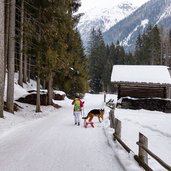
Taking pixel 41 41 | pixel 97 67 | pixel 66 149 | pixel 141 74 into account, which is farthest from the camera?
pixel 97 67

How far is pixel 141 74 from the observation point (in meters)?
35.7

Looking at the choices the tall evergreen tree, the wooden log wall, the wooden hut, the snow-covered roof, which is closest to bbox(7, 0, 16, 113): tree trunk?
the wooden hut

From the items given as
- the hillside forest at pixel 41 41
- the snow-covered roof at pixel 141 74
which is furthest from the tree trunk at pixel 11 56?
the snow-covered roof at pixel 141 74

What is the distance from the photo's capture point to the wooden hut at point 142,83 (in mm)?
33250

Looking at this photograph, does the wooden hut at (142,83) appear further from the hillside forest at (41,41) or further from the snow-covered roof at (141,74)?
the hillside forest at (41,41)

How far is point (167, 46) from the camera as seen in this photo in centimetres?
7906

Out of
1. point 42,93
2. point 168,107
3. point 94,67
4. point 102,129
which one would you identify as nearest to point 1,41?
point 102,129

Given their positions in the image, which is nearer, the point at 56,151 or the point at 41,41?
the point at 56,151

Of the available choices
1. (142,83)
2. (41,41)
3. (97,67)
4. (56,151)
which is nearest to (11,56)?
(41,41)

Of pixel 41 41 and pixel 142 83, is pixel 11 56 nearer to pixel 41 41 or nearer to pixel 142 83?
pixel 41 41

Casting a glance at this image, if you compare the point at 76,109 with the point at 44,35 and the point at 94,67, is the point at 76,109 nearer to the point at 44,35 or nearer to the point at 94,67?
the point at 44,35

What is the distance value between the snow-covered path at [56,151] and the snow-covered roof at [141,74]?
63.9 ft

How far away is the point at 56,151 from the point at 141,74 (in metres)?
26.5

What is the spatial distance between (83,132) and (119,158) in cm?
552
